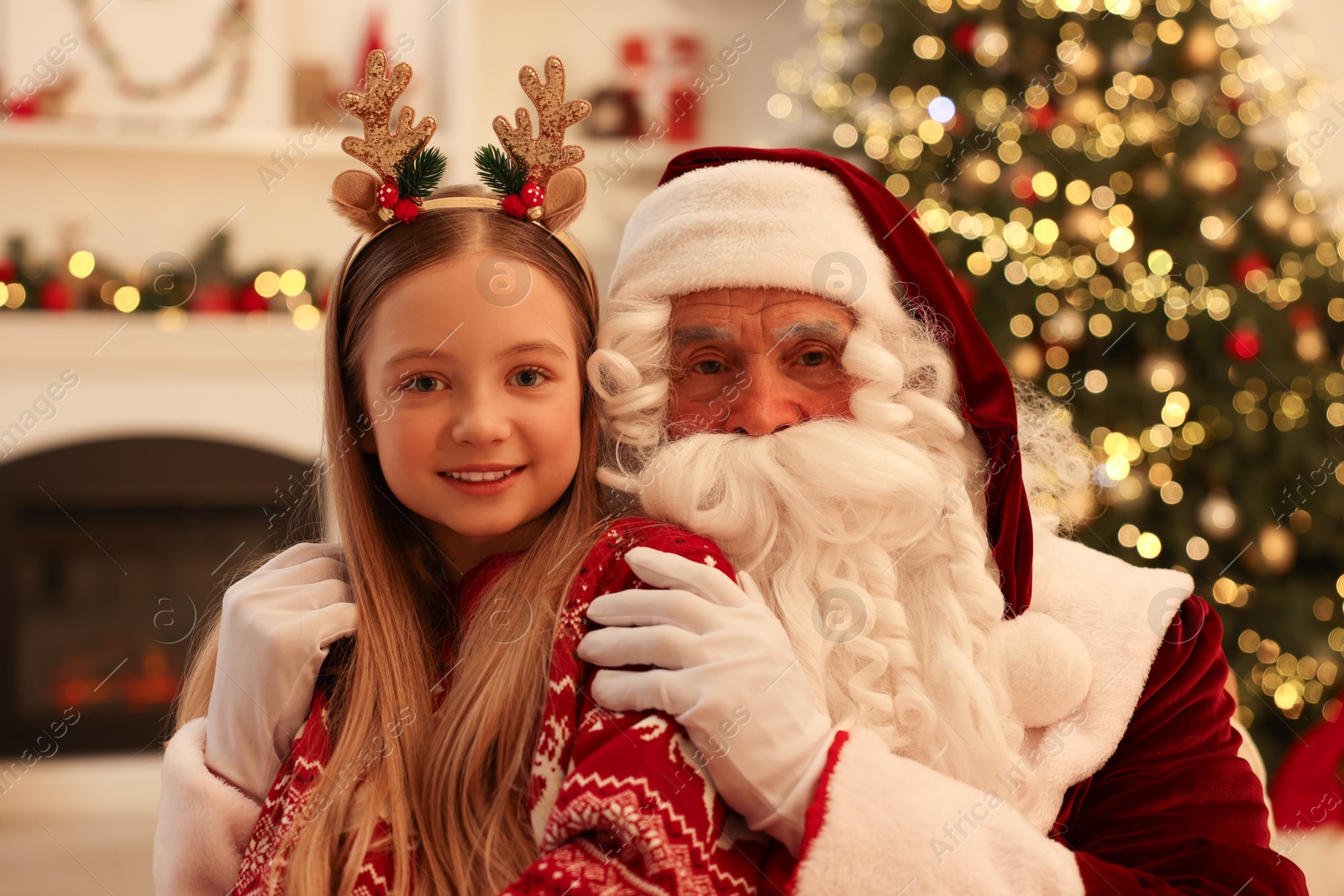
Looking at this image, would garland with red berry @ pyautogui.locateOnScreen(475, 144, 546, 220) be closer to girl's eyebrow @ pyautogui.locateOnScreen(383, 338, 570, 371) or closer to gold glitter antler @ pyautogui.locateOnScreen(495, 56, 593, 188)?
gold glitter antler @ pyautogui.locateOnScreen(495, 56, 593, 188)

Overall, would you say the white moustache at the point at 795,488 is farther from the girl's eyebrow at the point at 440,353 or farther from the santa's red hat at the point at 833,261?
the girl's eyebrow at the point at 440,353

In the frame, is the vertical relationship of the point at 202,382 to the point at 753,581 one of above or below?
below

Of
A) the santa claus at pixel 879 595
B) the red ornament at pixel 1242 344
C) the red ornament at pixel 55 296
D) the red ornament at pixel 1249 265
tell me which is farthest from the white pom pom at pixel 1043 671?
the red ornament at pixel 55 296

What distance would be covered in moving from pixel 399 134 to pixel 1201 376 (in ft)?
9.50

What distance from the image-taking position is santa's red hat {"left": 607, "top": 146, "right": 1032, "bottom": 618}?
4.83 ft

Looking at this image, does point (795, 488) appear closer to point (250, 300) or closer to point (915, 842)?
point (915, 842)

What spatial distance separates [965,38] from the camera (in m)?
3.50

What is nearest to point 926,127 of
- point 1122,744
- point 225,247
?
point 1122,744

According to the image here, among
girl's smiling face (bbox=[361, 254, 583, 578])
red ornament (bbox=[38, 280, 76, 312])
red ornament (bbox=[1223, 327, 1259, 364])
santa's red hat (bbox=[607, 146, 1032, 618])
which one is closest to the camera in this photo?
girl's smiling face (bbox=[361, 254, 583, 578])

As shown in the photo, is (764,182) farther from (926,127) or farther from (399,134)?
(926,127)

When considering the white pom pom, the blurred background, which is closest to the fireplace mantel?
the blurred background

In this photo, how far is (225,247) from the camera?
4383 mm

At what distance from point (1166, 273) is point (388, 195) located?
2.79 m

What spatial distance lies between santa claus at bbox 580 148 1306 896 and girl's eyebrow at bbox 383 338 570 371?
0.49 ft
